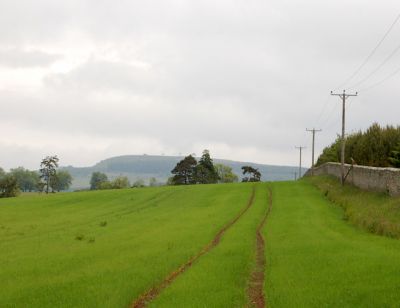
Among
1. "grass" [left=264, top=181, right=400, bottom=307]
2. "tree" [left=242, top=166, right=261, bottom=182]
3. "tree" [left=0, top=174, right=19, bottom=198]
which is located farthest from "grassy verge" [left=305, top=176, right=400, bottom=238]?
"tree" [left=242, top=166, right=261, bottom=182]

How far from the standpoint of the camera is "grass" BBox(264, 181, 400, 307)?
600 inches

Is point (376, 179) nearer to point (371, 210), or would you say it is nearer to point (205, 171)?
point (371, 210)

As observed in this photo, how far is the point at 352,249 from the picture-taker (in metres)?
23.9

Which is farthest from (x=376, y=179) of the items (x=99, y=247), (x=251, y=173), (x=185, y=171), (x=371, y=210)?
(x=251, y=173)

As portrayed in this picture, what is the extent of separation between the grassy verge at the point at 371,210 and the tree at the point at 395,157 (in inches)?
327

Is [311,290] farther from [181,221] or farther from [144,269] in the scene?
[181,221]

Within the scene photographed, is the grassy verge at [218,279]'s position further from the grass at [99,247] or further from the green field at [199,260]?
the grass at [99,247]

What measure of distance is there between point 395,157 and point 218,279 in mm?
47398

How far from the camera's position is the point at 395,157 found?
5997 cm

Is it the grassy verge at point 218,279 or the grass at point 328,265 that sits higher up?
the grass at point 328,265

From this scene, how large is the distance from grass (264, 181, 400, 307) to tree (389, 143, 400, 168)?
2443cm

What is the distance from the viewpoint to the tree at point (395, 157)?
58.0 metres

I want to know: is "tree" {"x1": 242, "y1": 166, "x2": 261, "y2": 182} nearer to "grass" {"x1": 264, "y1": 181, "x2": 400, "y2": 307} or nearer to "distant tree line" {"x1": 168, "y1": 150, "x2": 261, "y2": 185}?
"distant tree line" {"x1": 168, "y1": 150, "x2": 261, "y2": 185}

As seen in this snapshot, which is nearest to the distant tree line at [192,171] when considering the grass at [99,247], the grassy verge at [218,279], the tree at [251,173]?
the tree at [251,173]
